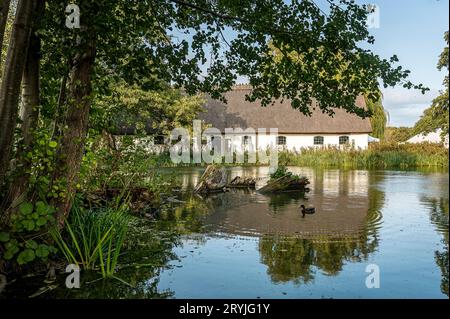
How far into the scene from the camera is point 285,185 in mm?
17234

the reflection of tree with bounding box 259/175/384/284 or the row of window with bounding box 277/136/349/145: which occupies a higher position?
the row of window with bounding box 277/136/349/145

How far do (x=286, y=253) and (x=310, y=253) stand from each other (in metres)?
0.41

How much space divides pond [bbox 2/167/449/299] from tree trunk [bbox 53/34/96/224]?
149 centimetres

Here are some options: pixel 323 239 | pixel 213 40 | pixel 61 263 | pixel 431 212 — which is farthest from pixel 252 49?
pixel 431 212

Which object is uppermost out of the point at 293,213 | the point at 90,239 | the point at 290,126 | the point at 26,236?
the point at 290,126

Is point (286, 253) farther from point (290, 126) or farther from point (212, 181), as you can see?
point (290, 126)

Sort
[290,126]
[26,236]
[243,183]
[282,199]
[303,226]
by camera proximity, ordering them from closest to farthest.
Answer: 1. [26,236]
2. [303,226]
3. [282,199]
4. [243,183]
5. [290,126]

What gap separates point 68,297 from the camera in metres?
5.32

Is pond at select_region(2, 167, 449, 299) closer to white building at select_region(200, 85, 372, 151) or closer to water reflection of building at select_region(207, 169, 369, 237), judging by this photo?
water reflection of building at select_region(207, 169, 369, 237)

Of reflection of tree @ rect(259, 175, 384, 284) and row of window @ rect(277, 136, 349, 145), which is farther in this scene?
row of window @ rect(277, 136, 349, 145)

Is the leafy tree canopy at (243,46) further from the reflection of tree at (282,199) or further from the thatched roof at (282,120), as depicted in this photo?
the thatched roof at (282,120)

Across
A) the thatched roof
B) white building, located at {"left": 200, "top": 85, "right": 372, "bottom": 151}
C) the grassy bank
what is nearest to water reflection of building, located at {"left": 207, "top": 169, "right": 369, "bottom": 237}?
the grassy bank

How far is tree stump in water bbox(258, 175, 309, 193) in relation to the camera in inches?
677

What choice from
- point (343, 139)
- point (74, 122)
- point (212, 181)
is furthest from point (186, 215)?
point (343, 139)
